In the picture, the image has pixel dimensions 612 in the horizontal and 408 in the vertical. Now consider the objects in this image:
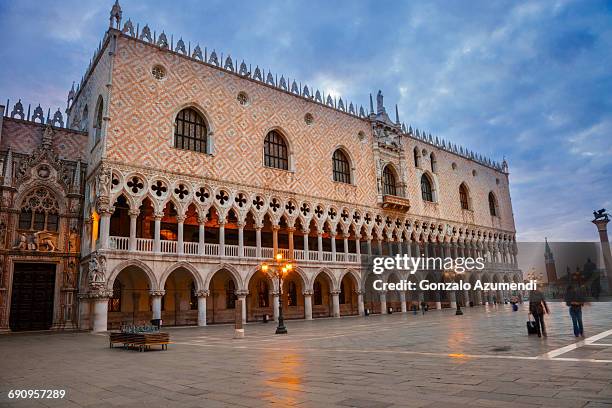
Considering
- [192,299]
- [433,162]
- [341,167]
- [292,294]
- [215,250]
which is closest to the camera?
[215,250]

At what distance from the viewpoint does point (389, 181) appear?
32.8 meters

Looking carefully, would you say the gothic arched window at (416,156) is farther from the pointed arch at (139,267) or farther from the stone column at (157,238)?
the pointed arch at (139,267)

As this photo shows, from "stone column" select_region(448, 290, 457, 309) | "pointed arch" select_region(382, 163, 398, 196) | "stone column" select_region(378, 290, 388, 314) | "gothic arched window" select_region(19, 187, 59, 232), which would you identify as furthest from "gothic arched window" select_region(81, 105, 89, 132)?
"stone column" select_region(448, 290, 457, 309)

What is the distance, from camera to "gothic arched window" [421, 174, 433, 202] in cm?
3517

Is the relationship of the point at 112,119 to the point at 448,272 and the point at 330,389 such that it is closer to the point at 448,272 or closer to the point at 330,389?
the point at 330,389

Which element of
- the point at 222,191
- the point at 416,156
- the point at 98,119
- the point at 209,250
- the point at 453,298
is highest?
the point at 416,156

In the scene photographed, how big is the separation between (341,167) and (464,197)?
52.1 ft

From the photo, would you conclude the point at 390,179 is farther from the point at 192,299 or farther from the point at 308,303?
the point at 192,299

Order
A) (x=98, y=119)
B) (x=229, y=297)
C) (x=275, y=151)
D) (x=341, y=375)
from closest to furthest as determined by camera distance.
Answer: (x=341, y=375) < (x=98, y=119) < (x=229, y=297) < (x=275, y=151)

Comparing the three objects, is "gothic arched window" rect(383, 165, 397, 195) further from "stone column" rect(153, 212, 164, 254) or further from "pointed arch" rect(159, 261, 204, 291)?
"stone column" rect(153, 212, 164, 254)

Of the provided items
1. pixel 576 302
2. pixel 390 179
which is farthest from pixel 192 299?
pixel 576 302

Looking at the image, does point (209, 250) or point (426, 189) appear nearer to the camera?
point (209, 250)

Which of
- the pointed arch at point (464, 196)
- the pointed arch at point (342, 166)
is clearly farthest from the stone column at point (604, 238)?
the pointed arch at point (342, 166)

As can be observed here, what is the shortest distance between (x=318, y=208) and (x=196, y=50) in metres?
11.2
